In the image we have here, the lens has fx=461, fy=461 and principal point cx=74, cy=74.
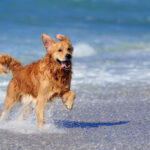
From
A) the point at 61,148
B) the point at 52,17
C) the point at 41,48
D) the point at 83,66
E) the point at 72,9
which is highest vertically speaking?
the point at 72,9

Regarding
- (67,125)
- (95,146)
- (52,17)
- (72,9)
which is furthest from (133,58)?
(72,9)

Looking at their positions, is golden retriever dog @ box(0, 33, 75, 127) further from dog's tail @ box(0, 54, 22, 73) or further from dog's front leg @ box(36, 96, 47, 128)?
dog's tail @ box(0, 54, 22, 73)

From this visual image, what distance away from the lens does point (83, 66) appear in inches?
487

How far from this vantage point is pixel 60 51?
6.42 metres

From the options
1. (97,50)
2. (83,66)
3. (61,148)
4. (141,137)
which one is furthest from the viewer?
(97,50)

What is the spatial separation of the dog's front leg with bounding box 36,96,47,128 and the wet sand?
0.95 feet

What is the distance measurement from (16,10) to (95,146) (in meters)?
26.4

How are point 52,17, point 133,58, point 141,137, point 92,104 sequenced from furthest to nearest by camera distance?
point 52,17, point 133,58, point 92,104, point 141,137

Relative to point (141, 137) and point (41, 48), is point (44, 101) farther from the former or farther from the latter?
point (41, 48)

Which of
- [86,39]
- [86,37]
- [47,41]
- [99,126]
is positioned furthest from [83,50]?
[99,126]

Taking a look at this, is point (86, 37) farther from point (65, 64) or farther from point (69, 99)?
point (69, 99)

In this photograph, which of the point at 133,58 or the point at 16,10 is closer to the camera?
the point at 133,58

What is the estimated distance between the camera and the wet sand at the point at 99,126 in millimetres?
5523

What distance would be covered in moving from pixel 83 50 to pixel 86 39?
10.4ft
